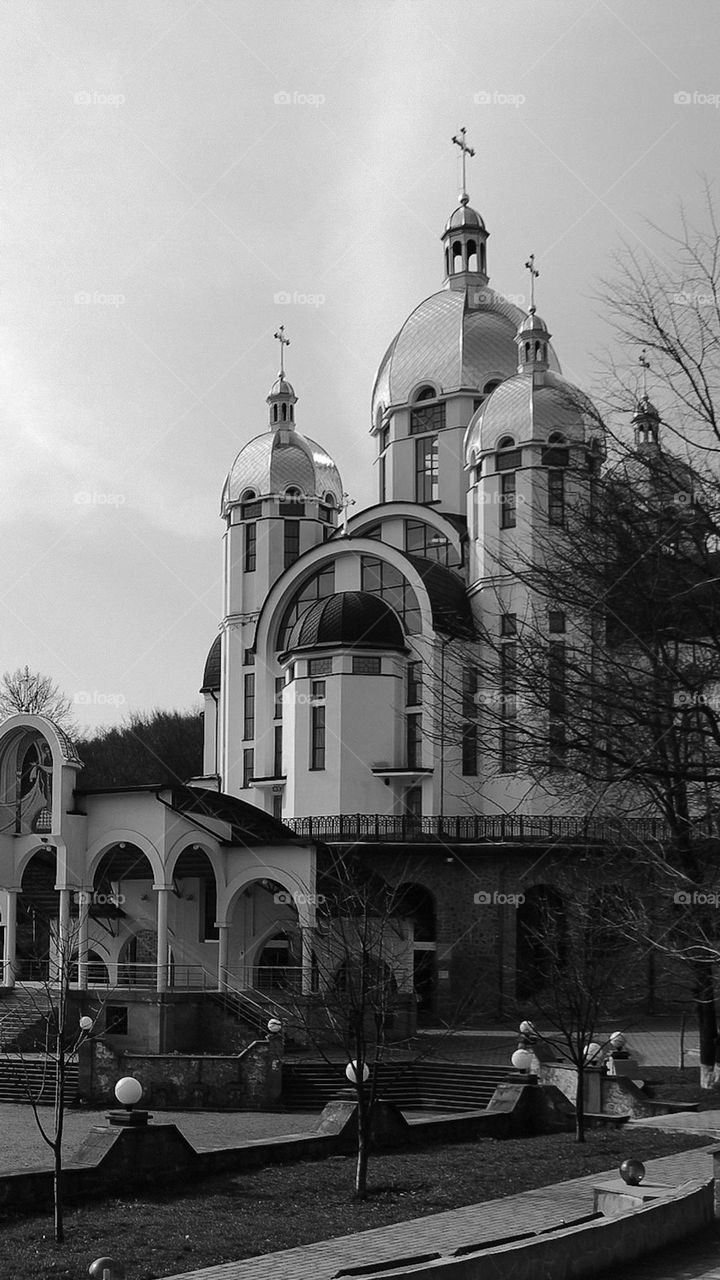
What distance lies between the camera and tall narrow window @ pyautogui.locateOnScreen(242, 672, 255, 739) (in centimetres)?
4838

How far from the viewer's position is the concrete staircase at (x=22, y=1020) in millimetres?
31750

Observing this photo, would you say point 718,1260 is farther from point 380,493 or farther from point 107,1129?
point 380,493

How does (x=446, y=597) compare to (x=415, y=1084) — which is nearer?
(x=415, y=1084)

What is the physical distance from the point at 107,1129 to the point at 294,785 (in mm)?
27285

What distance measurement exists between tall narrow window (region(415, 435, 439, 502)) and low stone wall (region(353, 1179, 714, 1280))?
38248 millimetres

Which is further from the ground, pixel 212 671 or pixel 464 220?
pixel 464 220

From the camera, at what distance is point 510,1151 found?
61.2 ft

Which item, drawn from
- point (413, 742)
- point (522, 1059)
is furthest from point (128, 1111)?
point (413, 742)

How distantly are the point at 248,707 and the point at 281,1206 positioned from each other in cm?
3422

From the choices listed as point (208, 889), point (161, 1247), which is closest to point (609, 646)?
point (161, 1247)

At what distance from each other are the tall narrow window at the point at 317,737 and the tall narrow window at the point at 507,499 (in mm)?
8011

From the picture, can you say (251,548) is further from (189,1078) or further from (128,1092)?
(128,1092)

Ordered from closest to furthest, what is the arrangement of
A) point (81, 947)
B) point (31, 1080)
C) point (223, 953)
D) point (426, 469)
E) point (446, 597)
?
point (31, 1080) → point (81, 947) → point (223, 953) → point (446, 597) → point (426, 469)

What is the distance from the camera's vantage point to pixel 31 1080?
96.0 feet
